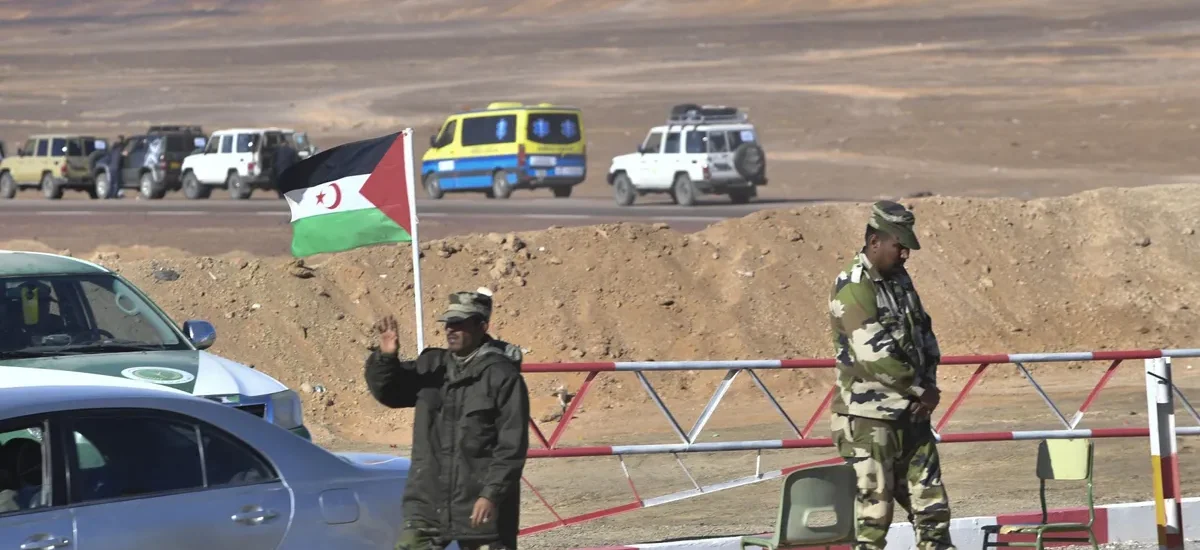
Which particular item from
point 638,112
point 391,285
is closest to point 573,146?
point 391,285

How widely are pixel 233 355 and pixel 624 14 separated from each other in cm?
7856

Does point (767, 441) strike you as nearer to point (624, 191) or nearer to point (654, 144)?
point (624, 191)

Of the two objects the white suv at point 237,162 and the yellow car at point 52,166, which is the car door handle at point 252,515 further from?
the yellow car at point 52,166

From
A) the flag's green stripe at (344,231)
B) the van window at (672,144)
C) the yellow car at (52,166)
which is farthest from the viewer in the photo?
the yellow car at (52,166)

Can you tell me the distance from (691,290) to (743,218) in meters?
1.68

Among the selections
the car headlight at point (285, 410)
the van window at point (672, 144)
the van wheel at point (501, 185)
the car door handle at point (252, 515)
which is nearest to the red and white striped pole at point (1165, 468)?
the car headlight at point (285, 410)

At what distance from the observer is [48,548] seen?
5.54 meters

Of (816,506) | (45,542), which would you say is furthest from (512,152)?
(45,542)

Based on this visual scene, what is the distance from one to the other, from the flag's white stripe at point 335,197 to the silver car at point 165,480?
4.43m

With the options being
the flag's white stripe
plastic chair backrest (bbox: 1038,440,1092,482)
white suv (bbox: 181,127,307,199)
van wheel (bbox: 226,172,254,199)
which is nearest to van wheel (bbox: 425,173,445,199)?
white suv (bbox: 181,127,307,199)

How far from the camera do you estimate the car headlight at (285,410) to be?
8805 millimetres

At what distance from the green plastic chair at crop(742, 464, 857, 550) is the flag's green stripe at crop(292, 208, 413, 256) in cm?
431

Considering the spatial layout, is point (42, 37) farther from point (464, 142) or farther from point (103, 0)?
point (464, 142)

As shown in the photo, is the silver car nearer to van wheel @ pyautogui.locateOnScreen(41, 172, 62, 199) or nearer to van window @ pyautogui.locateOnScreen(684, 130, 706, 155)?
van window @ pyautogui.locateOnScreen(684, 130, 706, 155)
